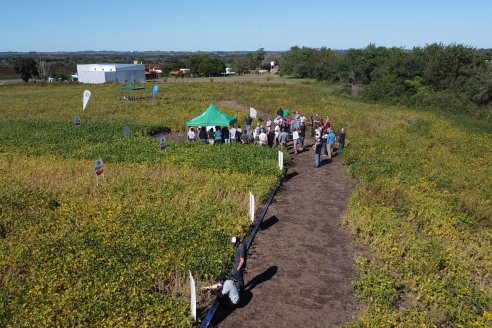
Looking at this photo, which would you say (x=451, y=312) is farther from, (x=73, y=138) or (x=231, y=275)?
(x=73, y=138)

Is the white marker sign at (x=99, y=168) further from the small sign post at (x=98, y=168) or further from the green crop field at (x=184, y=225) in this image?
the green crop field at (x=184, y=225)

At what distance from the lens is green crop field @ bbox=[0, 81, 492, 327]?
29.8 feet

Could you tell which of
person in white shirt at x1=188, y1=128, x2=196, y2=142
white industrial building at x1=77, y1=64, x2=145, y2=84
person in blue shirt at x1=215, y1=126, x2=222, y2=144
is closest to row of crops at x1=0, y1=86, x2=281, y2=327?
person in blue shirt at x1=215, y1=126, x2=222, y2=144

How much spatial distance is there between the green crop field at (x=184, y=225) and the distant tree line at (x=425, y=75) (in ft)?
82.5

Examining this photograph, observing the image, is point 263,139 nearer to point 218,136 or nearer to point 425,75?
point 218,136

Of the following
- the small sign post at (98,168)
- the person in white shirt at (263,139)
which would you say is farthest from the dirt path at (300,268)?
the small sign post at (98,168)

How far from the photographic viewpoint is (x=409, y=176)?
18.0 metres

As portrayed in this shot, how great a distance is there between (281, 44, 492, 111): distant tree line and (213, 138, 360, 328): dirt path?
121 feet

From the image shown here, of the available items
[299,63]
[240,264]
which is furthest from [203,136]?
[299,63]

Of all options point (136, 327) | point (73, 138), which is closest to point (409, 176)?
point (136, 327)

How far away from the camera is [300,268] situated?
11.1 m

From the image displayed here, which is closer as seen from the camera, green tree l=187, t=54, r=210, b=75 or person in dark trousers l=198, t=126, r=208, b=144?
person in dark trousers l=198, t=126, r=208, b=144

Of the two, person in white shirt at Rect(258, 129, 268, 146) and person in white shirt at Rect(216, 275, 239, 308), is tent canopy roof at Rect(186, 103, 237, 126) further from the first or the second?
person in white shirt at Rect(216, 275, 239, 308)

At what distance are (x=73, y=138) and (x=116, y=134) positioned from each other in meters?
2.55
